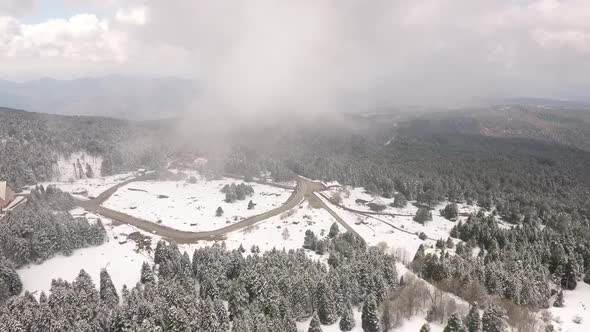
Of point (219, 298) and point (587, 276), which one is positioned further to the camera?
point (587, 276)

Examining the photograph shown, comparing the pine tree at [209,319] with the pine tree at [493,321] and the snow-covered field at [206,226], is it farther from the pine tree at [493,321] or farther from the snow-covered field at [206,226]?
the pine tree at [493,321]

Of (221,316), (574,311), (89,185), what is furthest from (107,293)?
(89,185)

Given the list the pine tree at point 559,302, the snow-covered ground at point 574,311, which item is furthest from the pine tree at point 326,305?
the pine tree at point 559,302

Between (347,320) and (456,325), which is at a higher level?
(456,325)

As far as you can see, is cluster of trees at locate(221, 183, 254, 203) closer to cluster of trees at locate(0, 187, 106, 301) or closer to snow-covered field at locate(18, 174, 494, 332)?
snow-covered field at locate(18, 174, 494, 332)

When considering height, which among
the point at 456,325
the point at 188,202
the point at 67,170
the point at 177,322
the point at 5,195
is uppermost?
the point at 5,195

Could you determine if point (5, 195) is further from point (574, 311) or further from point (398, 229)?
point (574, 311)
